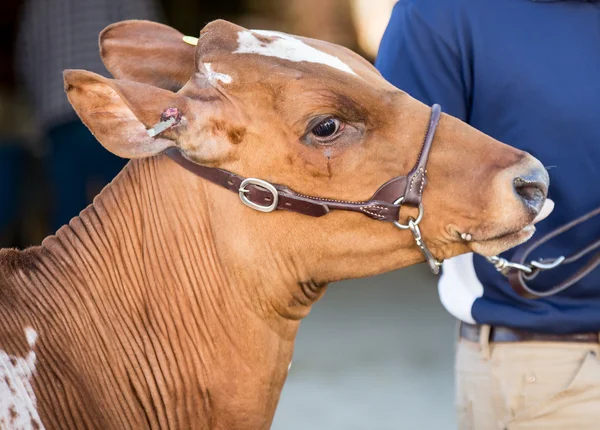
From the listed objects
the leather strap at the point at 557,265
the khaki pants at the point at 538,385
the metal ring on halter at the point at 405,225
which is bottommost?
the khaki pants at the point at 538,385

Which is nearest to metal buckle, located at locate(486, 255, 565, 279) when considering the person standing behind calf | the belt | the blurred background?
the person standing behind calf

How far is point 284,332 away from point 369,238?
46 cm

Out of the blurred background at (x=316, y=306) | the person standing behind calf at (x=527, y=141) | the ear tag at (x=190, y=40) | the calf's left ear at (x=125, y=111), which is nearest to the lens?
the calf's left ear at (x=125, y=111)

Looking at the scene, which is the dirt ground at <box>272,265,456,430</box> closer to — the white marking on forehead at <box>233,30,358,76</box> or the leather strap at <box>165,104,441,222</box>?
the leather strap at <box>165,104,441,222</box>

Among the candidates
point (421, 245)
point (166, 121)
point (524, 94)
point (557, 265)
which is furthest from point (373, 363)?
point (166, 121)

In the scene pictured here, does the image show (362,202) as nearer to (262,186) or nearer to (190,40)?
(262,186)

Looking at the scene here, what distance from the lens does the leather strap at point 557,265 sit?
3.45 m

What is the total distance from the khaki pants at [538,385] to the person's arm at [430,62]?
92cm

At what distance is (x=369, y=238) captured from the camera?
327 centimetres

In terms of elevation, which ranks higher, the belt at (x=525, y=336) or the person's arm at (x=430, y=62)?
the person's arm at (x=430, y=62)

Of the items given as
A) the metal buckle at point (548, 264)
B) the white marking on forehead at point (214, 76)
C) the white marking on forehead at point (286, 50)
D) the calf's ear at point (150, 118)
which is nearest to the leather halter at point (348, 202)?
the calf's ear at point (150, 118)

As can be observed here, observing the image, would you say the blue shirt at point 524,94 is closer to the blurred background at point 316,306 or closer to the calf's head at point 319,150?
the calf's head at point 319,150

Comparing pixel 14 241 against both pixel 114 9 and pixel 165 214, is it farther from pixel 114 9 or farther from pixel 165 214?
pixel 165 214

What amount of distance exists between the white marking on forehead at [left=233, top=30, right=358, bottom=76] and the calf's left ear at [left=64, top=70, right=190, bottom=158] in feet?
1.03
